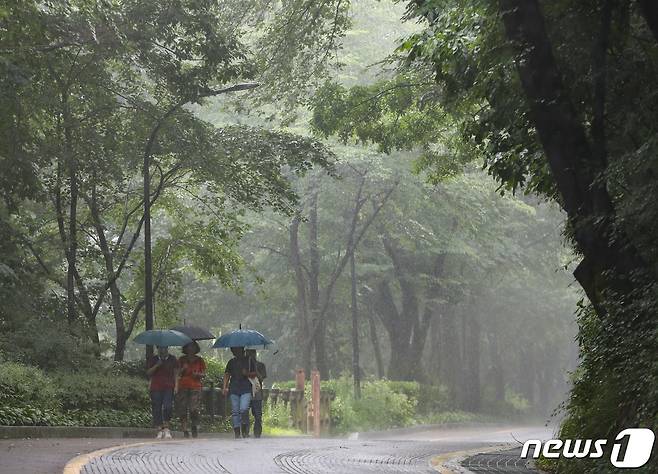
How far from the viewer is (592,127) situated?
1227cm

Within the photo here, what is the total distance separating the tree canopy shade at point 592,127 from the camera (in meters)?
11.3

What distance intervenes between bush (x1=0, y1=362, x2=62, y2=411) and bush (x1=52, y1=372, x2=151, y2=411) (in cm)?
62

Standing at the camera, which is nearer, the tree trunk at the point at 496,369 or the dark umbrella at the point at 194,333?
the dark umbrella at the point at 194,333

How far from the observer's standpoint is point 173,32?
24047 millimetres

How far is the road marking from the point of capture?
46.6 ft

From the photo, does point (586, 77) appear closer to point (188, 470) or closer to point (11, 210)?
point (188, 470)

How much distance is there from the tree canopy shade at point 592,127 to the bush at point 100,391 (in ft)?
36.0

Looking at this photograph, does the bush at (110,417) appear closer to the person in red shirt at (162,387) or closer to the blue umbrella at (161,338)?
the person in red shirt at (162,387)

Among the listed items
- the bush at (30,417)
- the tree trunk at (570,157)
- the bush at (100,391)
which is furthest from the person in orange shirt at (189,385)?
the tree trunk at (570,157)

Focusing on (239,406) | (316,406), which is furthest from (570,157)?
(316,406)

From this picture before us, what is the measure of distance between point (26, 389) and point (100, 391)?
9.55 ft

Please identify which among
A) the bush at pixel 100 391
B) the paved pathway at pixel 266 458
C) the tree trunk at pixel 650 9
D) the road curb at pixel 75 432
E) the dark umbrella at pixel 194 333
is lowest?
the paved pathway at pixel 266 458

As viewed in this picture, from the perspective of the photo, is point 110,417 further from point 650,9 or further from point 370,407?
point 370,407

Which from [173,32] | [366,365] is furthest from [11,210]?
[366,365]
